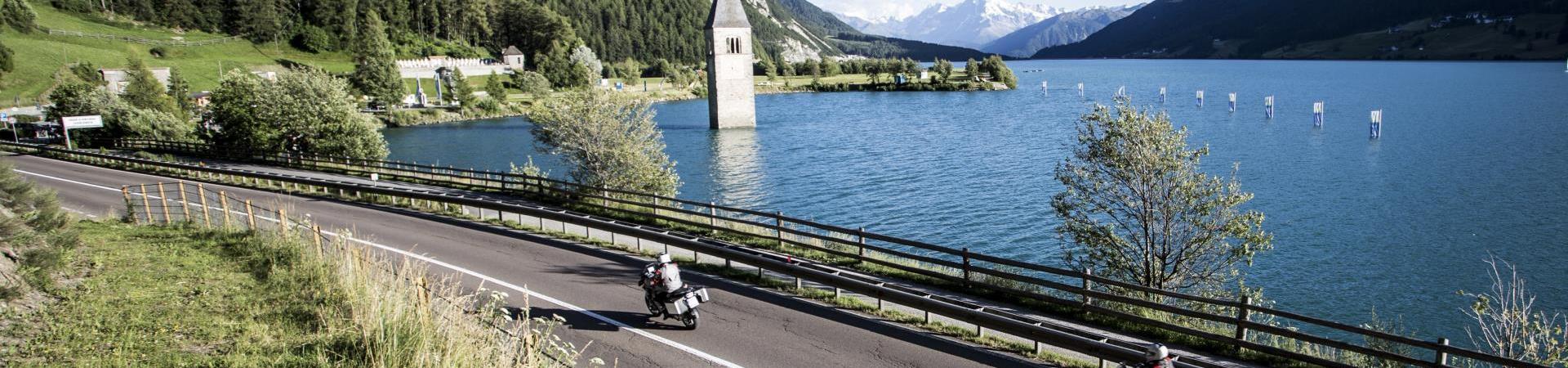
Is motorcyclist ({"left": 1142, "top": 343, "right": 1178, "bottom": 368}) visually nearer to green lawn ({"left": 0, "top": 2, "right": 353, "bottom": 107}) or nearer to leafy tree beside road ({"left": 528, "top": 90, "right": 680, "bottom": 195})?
leafy tree beside road ({"left": 528, "top": 90, "right": 680, "bottom": 195})

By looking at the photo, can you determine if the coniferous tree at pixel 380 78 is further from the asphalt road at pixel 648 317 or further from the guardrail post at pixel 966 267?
the guardrail post at pixel 966 267

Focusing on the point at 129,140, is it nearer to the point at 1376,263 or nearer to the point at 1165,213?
the point at 1165,213

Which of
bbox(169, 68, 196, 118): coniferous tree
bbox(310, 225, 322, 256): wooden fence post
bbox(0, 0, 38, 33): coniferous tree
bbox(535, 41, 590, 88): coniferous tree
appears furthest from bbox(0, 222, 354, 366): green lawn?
bbox(535, 41, 590, 88): coniferous tree

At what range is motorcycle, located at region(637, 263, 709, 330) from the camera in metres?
16.1

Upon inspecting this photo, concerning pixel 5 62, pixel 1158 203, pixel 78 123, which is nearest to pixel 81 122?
pixel 78 123

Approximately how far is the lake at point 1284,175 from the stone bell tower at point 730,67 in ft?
10.5

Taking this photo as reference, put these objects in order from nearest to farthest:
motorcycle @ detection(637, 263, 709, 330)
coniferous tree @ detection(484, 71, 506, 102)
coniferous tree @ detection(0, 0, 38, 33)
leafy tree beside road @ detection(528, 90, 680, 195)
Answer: motorcycle @ detection(637, 263, 709, 330) < leafy tree beside road @ detection(528, 90, 680, 195) < coniferous tree @ detection(0, 0, 38, 33) < coniferous tree @ detection(484, 71, 506, 102)

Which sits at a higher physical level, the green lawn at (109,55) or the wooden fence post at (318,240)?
the green lawn at (109,55)

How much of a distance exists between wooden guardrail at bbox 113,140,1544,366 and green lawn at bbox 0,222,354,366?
12340 mm

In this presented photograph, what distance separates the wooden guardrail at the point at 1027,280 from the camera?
47.2ft

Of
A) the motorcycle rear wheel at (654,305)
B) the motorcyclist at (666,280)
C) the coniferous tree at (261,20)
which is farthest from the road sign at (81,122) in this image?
the coniferous tree at (261,20)

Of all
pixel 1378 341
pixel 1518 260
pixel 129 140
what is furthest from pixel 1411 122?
pixel 129 140

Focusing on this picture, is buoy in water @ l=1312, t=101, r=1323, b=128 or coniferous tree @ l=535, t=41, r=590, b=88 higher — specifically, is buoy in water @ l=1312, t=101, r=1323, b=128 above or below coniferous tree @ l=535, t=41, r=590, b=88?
below

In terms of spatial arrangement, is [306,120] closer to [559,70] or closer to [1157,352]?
[1157,352]
